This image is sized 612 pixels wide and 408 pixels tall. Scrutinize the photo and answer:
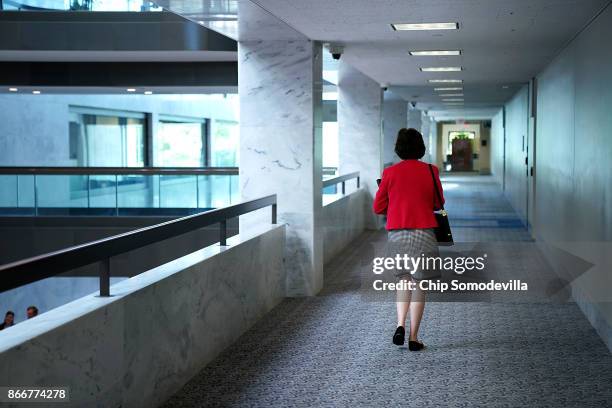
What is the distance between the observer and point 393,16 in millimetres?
7594

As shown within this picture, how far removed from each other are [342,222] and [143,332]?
8.39 metres

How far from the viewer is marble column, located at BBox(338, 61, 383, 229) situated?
1598 centimetres

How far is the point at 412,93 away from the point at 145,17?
28.3 ft

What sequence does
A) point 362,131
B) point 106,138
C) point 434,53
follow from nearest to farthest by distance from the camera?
point 434,53 → point 362,131 → point 106,138

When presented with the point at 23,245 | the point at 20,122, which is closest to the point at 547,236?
the point at 23,245

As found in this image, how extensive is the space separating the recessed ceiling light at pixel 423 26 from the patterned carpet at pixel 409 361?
278cm

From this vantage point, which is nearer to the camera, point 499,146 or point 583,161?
point 583,161

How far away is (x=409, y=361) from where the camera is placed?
20.4 feet

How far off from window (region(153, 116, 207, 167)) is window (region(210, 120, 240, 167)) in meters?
0.59

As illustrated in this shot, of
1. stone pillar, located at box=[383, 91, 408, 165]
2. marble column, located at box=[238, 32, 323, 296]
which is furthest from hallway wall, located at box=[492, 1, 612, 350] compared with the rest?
stone pillar, located at box=[383, 91, 408, 165]

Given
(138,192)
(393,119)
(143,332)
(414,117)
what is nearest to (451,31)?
(143,332)

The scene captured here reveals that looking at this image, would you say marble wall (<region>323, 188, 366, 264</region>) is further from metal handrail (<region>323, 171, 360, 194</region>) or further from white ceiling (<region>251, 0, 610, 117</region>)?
white ceiling (<region>251, 0, 610, 117</region>)

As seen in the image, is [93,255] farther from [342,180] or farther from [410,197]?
[342,180]

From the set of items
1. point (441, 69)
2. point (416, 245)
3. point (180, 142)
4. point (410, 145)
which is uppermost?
point (441, 69)
